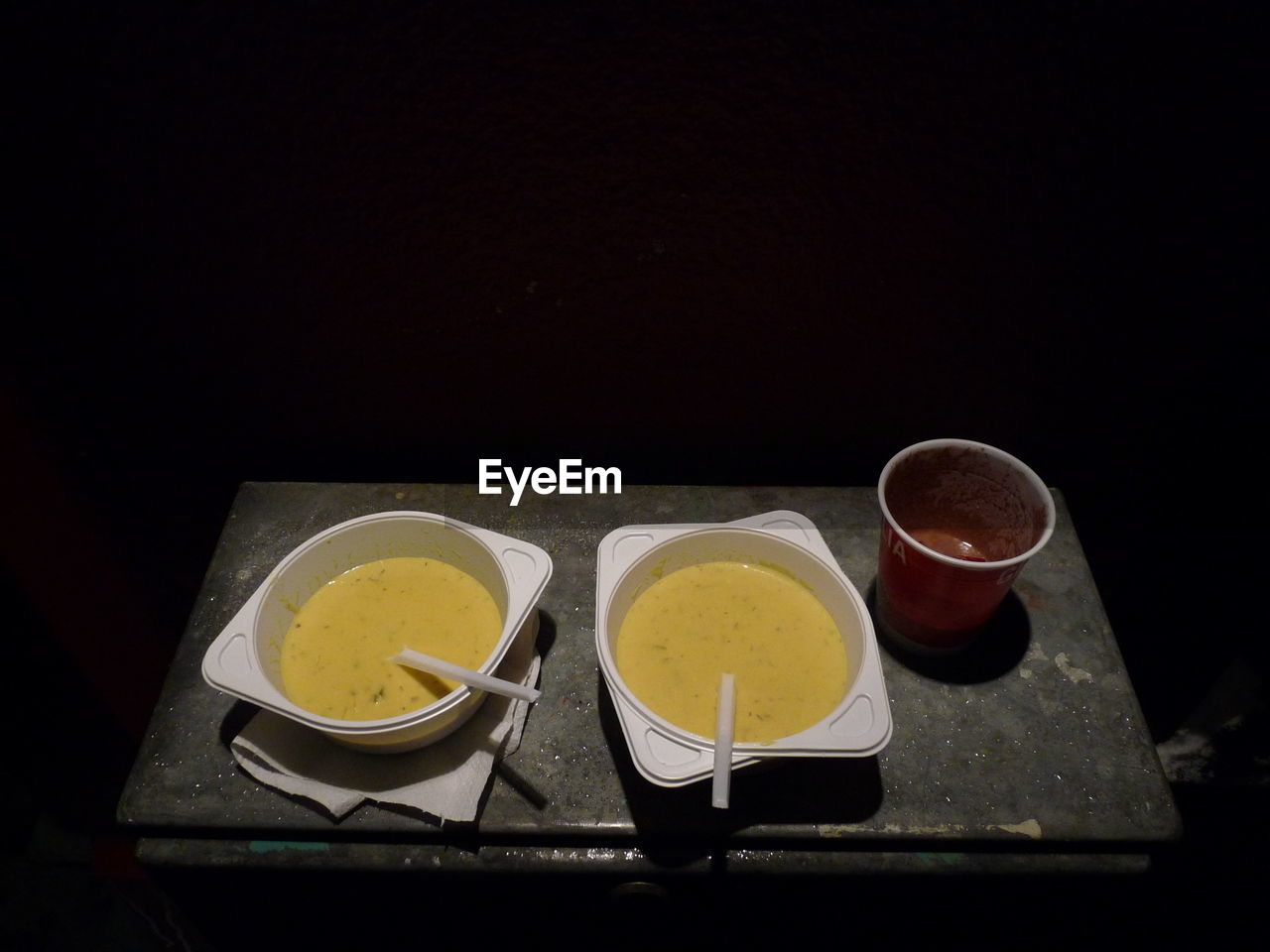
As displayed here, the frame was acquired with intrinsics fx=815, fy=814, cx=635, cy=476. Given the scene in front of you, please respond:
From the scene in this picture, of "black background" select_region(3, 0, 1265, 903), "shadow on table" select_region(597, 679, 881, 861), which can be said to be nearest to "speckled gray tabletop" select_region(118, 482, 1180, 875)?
"shadow on table" select_region(597, 679, 881, 861)

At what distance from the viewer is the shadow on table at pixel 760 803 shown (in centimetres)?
96

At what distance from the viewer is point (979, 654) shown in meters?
1.12

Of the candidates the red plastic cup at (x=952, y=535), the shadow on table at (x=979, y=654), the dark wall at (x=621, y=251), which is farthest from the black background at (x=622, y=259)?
the shadow on table at (x=979, y=654)

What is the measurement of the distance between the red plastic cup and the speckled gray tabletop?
0.27 feet

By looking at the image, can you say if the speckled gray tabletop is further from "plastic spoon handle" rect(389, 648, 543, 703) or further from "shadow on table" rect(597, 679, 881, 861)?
"plastic spoon handle" rect(389, 648, 543, 703)

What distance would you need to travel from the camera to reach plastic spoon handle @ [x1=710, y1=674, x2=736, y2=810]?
0.81m

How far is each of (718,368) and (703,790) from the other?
2.00 ft

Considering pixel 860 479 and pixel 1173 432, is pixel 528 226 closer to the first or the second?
pixel 860 479

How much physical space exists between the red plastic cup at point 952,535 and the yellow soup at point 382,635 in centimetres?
52

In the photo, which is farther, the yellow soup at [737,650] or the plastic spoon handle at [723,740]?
the yellow soup at [737,650]

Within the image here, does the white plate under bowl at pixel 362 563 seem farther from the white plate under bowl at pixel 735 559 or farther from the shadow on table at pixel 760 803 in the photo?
the shadow on table at pixel 760 803

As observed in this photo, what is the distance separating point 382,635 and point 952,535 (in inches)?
31.0

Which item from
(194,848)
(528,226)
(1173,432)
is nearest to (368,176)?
(528,226)

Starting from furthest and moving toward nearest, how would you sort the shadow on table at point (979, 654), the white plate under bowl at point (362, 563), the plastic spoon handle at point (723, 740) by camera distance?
the shadow on table at point (979, 654) < the white plate under bowl at point (362, 563) < the plastic spoon handle at point (723, 740)
